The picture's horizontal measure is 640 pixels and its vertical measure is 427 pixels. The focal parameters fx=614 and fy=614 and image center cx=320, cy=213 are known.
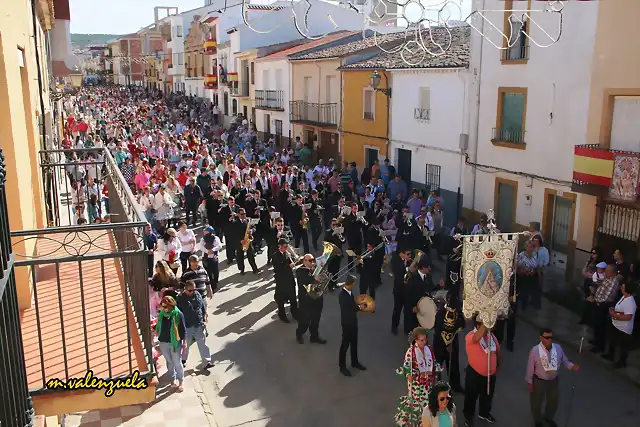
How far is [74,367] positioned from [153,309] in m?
4.04

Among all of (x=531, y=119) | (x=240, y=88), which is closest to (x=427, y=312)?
(x=531, y=119)

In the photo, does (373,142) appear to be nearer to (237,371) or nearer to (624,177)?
(624,177)

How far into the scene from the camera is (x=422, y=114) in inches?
718

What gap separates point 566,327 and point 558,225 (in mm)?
3583

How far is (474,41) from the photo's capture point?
1550cm

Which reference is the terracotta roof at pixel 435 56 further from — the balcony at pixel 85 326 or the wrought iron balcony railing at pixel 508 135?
the balcony at pixel 85 326

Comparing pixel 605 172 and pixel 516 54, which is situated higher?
pixel 516 54

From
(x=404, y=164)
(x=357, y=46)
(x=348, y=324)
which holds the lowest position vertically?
(x=348, y=324)

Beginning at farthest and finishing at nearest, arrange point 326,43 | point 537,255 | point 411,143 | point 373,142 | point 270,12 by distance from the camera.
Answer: point 270,12 → point 326,43 → point 373,142 → point 411,143 → point 537,255

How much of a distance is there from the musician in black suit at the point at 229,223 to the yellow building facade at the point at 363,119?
840 centimetres

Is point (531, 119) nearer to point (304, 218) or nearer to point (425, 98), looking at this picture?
point (425, 98)

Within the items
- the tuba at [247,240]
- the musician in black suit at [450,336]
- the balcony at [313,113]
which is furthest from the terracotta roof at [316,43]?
the musician in black suit at [450,336]

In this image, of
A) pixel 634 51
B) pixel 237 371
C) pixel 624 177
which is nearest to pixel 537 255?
pixel 624 177

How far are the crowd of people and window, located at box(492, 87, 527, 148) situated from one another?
2616 millimetres
